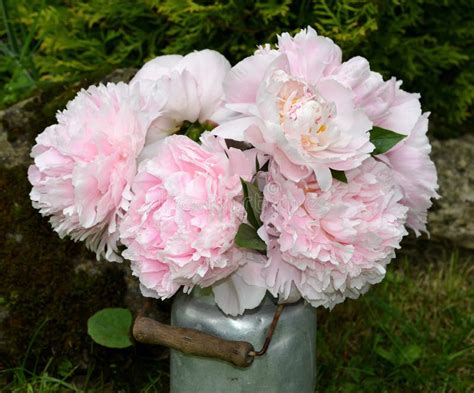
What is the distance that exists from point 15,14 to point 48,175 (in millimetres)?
1764

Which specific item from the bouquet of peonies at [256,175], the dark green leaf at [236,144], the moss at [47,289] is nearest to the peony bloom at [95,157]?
the bouquet of peonies at [256,175]

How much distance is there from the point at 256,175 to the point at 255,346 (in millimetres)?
327

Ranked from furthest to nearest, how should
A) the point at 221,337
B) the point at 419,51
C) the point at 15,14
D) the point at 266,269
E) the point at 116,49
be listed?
1. the point at 15,14
2. the point at 116,49
3. the point at 419,51
4. the point at 221,337
5. the point at 266,269

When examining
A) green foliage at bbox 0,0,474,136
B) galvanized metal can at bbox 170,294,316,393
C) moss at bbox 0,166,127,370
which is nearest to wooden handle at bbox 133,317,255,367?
galvanized metal can at bbox 170,294,316,393

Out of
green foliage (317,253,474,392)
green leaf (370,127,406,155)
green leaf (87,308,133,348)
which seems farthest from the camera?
green foliage (317,253,474,392)

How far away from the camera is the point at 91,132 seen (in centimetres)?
123

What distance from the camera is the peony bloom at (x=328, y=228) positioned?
118 cm

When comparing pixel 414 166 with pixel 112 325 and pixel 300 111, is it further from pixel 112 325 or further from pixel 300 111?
pixel 112 325

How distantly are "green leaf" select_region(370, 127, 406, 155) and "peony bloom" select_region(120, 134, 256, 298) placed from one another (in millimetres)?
187

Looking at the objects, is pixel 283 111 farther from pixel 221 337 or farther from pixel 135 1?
pixel 135 1

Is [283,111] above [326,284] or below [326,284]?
above

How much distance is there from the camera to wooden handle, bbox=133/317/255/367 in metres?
1.31

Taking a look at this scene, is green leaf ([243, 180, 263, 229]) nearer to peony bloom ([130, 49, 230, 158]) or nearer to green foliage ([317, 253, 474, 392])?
peony bloom ([130, 49, 230, 158])

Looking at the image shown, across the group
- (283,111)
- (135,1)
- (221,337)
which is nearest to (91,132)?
(283,111)
